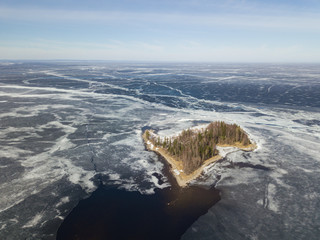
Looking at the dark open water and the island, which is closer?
the dark open water

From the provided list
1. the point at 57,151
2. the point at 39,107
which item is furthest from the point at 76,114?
the point at 57,151

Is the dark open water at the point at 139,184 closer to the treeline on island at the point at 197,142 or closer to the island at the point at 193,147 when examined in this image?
the island at the point at 193,147

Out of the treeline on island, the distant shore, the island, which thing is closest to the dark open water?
the distant shore

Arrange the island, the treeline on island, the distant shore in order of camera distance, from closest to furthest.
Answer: the distant shore, the island, the treeline on island

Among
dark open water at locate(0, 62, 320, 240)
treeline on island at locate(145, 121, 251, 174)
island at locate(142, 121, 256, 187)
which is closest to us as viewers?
dark open water at locate(0, 62, 320, 240)

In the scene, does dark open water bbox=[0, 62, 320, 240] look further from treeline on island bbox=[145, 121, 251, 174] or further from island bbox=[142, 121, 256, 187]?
treeline on island bbox=[145, 121, 251, 174]

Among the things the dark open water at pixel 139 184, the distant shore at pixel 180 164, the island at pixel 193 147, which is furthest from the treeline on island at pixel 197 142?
the dark open water at pixel 139 184

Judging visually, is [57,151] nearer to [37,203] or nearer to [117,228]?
[37,203]
